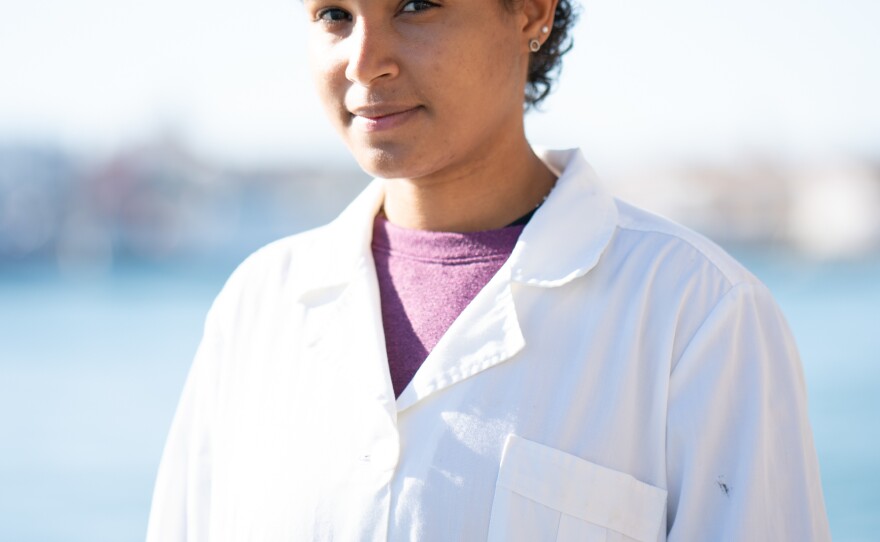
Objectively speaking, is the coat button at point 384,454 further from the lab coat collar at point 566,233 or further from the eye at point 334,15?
the eye at point 334,15

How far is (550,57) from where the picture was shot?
1.72 metres

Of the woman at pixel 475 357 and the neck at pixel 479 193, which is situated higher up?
the neck at pixel 479 193

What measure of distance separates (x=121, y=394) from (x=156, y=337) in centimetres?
336

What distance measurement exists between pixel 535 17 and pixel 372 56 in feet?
0.90

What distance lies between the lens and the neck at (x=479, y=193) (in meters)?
1.47

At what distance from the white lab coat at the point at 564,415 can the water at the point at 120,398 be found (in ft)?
17.7

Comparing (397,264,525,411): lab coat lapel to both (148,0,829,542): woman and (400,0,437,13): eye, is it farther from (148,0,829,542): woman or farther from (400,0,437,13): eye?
(400,0,437,13): eye

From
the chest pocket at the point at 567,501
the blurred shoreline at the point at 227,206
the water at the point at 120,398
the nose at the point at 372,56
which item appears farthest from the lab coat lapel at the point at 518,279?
the blurred shoreline at the point at 227,206

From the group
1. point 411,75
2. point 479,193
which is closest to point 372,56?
point 411,75

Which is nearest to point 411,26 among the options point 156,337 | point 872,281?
point 156,337

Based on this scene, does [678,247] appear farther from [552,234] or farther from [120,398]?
[120,398]

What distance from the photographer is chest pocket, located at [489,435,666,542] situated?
4.07 ft

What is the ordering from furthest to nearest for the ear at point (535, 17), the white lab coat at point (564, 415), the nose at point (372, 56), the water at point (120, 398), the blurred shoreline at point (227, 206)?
the blurred shoreline at point (227, 206) < the water at point (120, 398) < the ear at point (535, 17) < the nose at point (372, 56) < the white lab coat at point (564, 415)

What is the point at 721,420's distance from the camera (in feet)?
4.03
